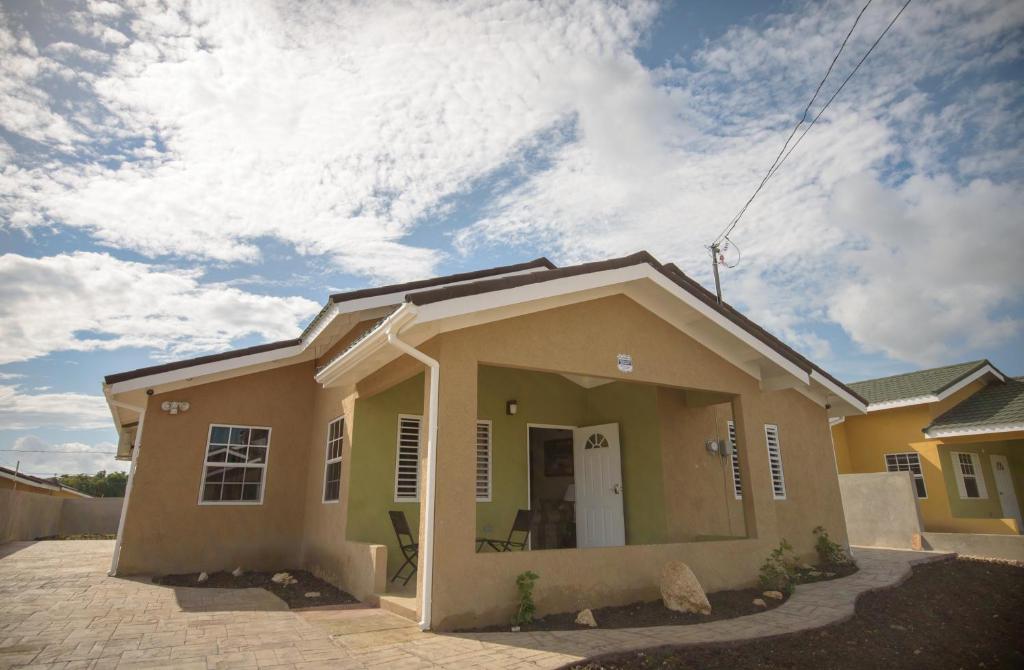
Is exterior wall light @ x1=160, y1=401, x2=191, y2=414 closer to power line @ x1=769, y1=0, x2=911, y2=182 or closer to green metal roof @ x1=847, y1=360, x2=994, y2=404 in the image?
power line @ x1=769, y1=0, x2=911, y2=182

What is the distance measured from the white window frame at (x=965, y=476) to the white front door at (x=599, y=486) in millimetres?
10980

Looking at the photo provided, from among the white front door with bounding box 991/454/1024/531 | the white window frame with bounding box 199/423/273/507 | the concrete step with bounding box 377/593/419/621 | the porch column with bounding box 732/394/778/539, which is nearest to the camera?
the concrete step with bounding box 377/593/419/621

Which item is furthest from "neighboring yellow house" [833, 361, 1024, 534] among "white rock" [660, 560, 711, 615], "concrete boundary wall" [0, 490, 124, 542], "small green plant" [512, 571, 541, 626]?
"concrete boundary wall" [0, 490, 124, 542]

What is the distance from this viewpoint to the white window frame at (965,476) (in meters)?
14.7

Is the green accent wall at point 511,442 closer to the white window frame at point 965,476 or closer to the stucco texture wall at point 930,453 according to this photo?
the stucco texture wall at point 930,453

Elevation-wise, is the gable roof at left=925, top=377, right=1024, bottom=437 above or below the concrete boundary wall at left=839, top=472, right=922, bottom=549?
above

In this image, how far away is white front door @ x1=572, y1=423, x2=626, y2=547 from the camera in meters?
9.65

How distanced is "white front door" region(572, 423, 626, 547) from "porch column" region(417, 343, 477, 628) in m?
4.56

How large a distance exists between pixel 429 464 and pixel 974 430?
14.3m

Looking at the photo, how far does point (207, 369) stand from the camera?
358 inches

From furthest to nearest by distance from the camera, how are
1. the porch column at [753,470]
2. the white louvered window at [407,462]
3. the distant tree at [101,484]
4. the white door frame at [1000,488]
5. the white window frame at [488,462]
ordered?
1. the distant tree at [101,484]
2. the white door frame at [1000,488]
3. the white window frame at [488,462]
4. the white louvered window at [407,462]
5. the porch column at [753,470]

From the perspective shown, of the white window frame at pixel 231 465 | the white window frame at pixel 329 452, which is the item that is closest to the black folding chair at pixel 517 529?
the white window frame at pixel 329 452

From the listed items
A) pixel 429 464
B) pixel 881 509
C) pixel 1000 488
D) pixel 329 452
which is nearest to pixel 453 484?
pixel 429 464

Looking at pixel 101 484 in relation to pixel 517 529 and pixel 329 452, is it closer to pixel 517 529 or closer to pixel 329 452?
pixel 329 452
